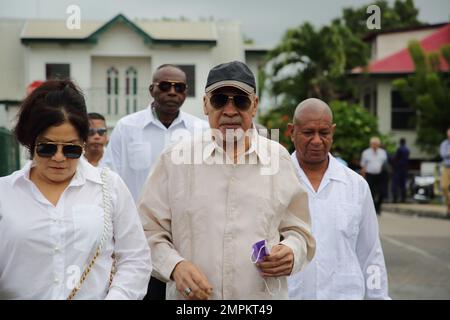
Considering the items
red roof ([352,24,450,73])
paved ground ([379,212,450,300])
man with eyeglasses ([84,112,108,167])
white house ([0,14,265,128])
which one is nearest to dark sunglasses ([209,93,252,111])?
man with eyeglasses ([84,112,108,167])

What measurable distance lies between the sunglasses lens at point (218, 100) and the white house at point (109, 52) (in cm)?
2259

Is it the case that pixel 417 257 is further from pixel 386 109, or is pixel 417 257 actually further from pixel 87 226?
pixel 386 109

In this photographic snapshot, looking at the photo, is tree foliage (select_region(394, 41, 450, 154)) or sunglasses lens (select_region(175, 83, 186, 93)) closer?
sunglasses lens (select_region(175, 83, 186, 93))

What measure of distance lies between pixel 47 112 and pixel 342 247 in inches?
79.5

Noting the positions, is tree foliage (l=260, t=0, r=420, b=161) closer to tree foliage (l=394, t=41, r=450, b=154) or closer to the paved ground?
tree foliage (l=394, t=41, r=450, b=154)

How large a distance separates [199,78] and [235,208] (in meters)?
19.0

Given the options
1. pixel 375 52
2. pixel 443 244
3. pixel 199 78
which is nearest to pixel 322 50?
pixel 375 52

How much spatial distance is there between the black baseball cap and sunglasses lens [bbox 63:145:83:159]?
0.71m

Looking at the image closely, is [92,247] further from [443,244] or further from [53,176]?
[443,244]

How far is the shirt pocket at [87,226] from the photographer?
321 cm

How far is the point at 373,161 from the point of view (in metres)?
19.2

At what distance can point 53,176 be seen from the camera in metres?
3.29

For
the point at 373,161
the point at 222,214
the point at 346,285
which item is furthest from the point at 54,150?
the point at 373,161

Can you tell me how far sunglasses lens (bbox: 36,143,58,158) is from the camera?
129 inches
